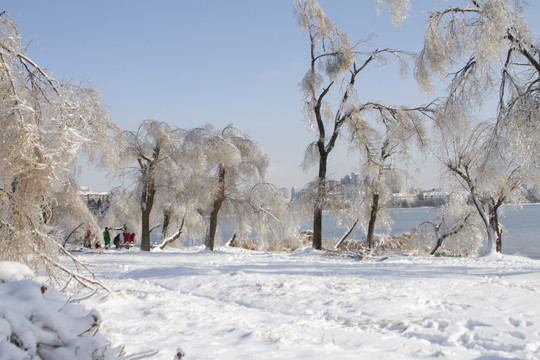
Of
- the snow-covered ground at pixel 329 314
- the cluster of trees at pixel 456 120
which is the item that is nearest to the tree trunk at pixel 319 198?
the cluster of trees at pixel 456 120

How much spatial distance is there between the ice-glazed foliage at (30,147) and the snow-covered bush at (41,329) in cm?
256

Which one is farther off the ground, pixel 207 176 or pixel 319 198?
pixel 207 176

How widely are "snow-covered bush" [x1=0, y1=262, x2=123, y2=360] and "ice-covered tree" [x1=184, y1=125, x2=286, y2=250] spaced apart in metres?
14.3

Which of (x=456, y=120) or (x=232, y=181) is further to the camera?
(x=232, y=181)

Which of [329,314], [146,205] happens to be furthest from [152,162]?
[329,314]

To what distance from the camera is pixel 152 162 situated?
17781mm

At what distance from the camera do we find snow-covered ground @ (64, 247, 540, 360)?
412 cm

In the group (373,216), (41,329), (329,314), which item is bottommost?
(329,314)

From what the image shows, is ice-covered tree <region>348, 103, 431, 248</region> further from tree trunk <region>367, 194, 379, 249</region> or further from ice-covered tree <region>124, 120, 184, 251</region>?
ice-covered tree <region>124, 120, 184, 251</region>

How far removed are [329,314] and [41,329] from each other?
155 inches

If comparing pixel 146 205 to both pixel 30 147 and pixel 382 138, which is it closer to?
pixel 382 138

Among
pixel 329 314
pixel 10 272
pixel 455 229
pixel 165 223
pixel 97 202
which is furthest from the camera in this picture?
pixel 97 202

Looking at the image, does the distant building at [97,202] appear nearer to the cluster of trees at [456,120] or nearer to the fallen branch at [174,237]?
the fallen branch at [174,237]

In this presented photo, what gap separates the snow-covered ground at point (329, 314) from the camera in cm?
412
